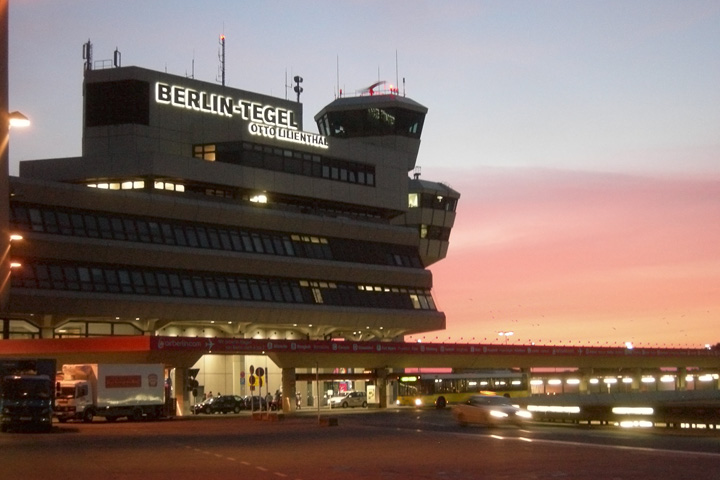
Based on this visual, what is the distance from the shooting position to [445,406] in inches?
3627

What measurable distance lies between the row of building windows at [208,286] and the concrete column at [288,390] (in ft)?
27.1

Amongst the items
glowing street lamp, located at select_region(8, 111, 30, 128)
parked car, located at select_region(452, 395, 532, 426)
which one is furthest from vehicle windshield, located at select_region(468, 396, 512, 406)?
glowing street lamp, located at select_region(8, 111, 30, 128)

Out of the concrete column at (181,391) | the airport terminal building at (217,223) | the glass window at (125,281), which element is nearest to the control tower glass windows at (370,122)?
the airport terminal building at (217,223)

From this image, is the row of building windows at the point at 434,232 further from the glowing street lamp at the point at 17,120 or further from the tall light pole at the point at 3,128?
the glowing street lamp at the point at 17,120

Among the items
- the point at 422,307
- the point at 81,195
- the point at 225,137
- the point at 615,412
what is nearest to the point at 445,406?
the point at 422,307

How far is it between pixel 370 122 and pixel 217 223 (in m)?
25.2

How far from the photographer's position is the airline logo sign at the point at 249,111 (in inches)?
3494

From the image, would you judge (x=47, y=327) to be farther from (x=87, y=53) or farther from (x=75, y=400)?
(x=87, y=53)

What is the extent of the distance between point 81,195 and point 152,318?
11214mm

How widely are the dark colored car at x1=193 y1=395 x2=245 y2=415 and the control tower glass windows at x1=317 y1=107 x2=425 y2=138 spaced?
114ft

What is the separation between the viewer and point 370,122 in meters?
106

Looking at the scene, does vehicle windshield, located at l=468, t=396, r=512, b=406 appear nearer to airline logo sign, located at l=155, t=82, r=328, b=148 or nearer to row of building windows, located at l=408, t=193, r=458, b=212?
airline logo sign, located at l=155, t=82, r=328, b=148

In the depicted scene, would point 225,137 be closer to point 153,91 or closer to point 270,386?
point 153,91

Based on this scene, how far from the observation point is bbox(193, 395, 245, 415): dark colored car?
266 ft
